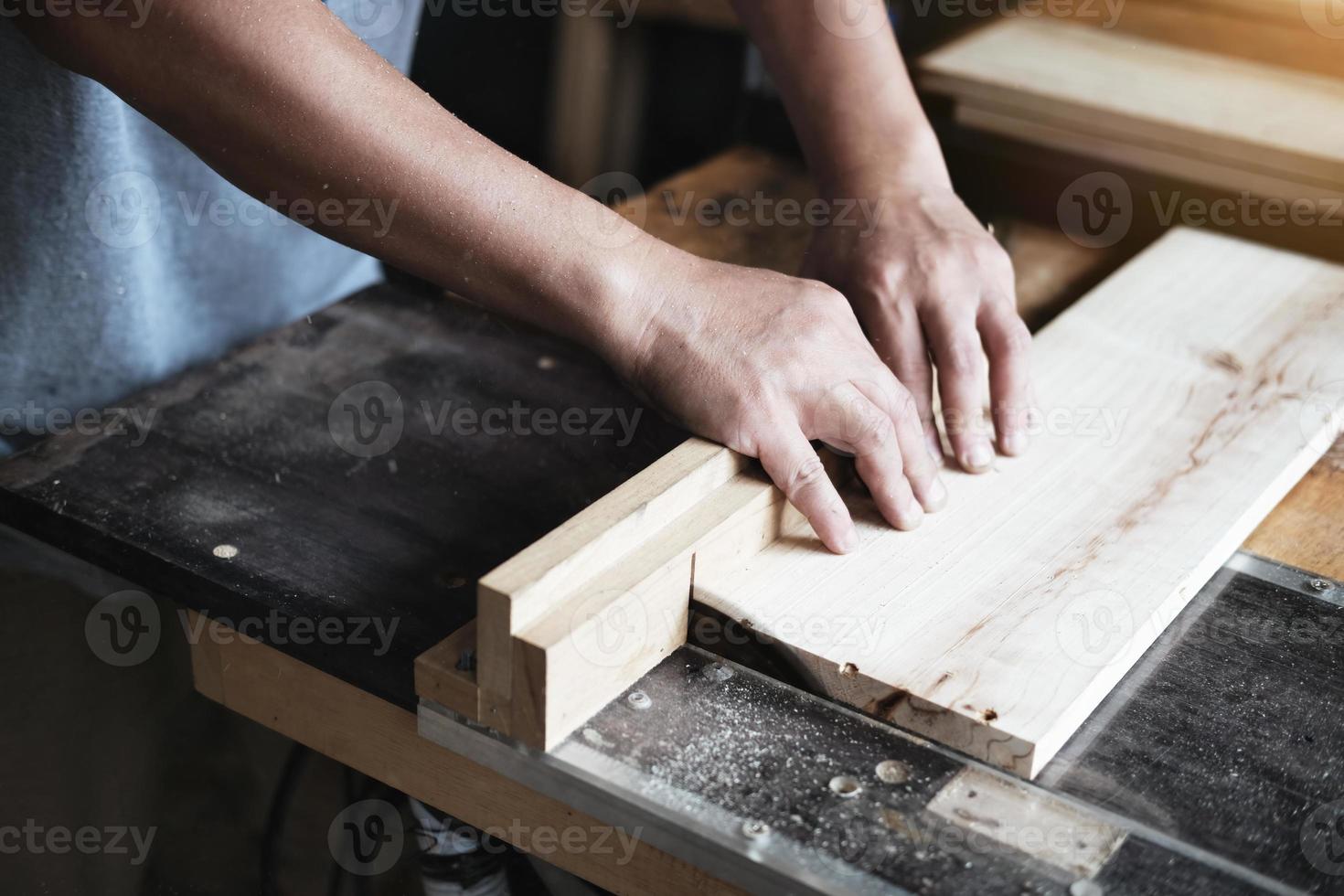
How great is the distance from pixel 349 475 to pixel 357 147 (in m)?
0.32

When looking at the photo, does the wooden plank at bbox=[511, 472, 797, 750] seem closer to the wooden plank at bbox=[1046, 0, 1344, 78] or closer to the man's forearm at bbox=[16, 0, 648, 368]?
the man's forearm at bbox=[16, 0, 648, 368]

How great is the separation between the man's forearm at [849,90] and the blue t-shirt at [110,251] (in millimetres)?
449

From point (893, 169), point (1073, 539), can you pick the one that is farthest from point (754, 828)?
point (893, 169)

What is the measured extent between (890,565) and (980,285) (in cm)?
35

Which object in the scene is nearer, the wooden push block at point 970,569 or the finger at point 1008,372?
the wooden push block at point 970,569

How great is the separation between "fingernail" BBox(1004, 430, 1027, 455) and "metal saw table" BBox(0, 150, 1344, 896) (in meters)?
0.20

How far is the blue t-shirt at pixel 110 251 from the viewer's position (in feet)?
3.94

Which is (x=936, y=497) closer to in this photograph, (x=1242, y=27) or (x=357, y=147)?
(x=357, y=147)

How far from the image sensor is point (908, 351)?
118cm

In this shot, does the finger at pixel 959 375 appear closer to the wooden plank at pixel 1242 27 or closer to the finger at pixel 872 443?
the finger at pixel 872 443

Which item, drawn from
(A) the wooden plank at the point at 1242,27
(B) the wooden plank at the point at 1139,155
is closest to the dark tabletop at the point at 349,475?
(B) the wooden plank at the point at 1139,155

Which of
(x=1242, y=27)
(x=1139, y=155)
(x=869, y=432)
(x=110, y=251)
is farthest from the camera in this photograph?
(x=1242, y=27)

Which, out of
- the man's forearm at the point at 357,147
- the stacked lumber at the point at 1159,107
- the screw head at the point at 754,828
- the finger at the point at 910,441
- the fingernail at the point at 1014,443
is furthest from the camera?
the stacked lumber at the point at 1159,107

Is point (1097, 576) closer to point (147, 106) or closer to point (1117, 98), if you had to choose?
point (147, 106)
